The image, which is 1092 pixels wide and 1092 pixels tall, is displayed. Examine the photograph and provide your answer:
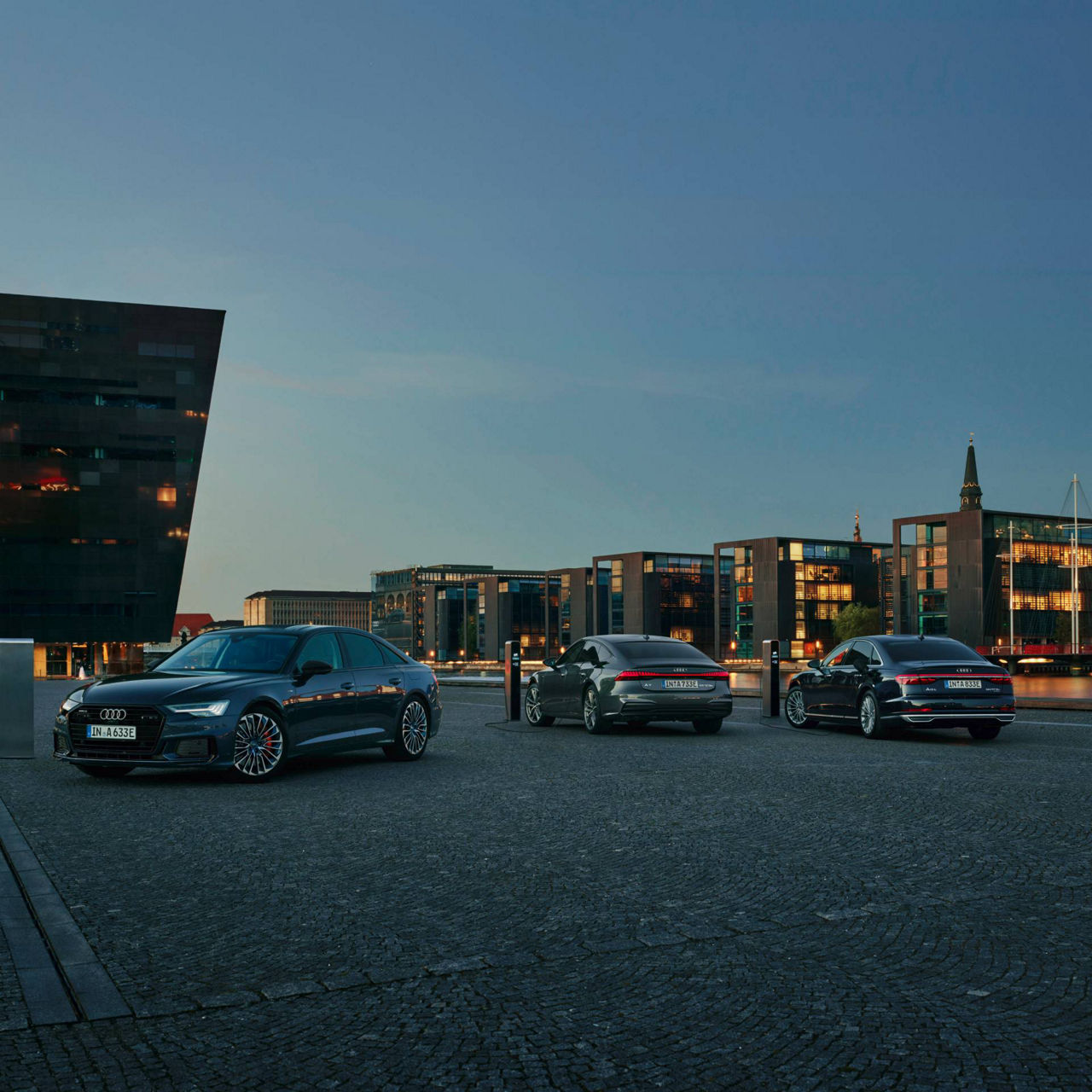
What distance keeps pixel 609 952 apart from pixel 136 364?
9956 cm

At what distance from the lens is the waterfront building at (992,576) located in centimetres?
9888

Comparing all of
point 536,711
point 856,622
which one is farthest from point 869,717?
point 856,622

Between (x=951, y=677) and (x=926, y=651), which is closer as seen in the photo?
(x=951, y=677)

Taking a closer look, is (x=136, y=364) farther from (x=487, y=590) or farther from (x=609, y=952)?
(x=609, y=952)

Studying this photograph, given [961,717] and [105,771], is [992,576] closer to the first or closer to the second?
[961,717]

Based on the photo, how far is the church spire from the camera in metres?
171

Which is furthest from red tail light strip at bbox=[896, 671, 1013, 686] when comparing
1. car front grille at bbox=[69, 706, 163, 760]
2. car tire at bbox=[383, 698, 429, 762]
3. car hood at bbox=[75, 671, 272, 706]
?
car front grille at bbox=[69, 706, 163, 760]

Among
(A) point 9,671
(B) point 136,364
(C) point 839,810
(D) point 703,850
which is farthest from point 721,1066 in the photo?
(B) point 136,364

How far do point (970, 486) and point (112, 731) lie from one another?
573 ft

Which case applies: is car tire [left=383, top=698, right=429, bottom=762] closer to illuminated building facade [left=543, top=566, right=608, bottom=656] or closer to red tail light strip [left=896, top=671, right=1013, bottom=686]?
red tail light strip [left=896, top=671, right=1013, bottom=686]

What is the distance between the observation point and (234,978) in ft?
14.9

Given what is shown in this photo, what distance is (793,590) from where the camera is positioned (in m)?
125

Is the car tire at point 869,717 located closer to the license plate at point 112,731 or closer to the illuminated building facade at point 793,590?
the license plate at point 112,731

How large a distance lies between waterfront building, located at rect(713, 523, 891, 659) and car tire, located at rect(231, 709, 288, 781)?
4334 inches
